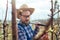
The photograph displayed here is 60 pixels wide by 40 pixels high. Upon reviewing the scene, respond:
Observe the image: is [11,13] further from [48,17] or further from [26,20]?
[48,17]

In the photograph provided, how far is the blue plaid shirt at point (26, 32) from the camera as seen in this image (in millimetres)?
3057

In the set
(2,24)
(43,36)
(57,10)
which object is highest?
(57,10)

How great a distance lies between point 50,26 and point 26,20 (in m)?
0.38

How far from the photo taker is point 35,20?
310 centimetres

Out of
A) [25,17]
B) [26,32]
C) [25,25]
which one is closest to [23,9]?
[25,17]

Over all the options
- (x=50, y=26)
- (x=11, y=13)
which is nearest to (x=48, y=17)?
(x=50, y=26)

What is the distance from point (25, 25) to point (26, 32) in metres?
0.11

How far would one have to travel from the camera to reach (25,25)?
3.10 metres

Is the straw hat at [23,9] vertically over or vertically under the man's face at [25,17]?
over

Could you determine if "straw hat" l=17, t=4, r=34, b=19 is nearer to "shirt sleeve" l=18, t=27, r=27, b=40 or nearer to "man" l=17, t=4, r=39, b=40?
"man" l=17, t=4, r=39, b=40

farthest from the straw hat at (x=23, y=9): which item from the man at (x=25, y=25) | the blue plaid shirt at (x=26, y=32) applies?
the blue plaid shirt at (x=26, y=32)

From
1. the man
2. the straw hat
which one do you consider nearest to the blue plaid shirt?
the man

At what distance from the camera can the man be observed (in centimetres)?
303

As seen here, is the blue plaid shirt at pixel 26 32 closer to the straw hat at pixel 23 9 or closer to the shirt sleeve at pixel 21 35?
the shirt sleeve at pixel 21 35
